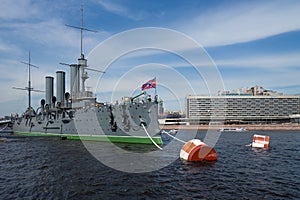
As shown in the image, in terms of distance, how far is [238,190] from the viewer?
13.3 metres

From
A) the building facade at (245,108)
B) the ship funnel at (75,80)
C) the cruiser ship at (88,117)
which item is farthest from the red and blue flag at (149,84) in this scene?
the building facade at (245,108)

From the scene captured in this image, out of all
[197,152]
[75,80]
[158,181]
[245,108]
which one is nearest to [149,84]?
[197,152]

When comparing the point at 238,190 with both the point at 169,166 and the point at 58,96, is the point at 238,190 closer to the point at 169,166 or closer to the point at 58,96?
the point at 169,166

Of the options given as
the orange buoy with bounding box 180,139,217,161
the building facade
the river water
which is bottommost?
the river water

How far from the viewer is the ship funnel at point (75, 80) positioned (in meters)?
50.0

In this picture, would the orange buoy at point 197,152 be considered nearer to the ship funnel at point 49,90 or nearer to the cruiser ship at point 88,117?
the cruiser ship at point 88,117

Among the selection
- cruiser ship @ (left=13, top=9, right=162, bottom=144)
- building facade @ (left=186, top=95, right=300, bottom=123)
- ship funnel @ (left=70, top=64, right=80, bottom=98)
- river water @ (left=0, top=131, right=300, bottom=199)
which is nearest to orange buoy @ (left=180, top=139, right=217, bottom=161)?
river water @ (left=0, top=131, right=300, bottom=199)

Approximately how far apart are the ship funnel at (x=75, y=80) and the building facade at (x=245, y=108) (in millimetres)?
A: 100435

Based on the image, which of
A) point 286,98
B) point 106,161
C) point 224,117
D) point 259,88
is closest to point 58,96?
point 106,161

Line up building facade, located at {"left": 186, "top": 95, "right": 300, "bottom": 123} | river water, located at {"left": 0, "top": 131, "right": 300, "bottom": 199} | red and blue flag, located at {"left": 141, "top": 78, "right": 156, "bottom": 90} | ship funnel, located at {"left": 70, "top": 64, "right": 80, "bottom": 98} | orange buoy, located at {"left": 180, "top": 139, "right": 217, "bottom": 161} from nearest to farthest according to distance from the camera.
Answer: river water, located at {"left": 0, "top": 131, "right": 300, "bottom": 199} → orange buoy, located at {"left": 180, "top": 139, "right": 217, "bottom": 161} → red and blue flag, located at {"left": 141, "top": 78, "right": 156, "bottom": 90} → ship funnel, located at {"left": 70, "top": 64, "right": 80, "bottom": 98} → building facade, located at {"left": 186, "top": 95, "right": 300, "bottom": 123}

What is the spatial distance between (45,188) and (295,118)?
464 ft

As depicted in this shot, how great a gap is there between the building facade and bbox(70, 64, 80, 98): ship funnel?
100435 mm

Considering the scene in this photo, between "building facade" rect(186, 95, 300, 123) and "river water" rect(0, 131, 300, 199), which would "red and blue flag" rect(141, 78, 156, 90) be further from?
"building facade" rect(186, 95, 300, 123)

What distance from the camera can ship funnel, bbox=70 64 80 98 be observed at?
49956mm
